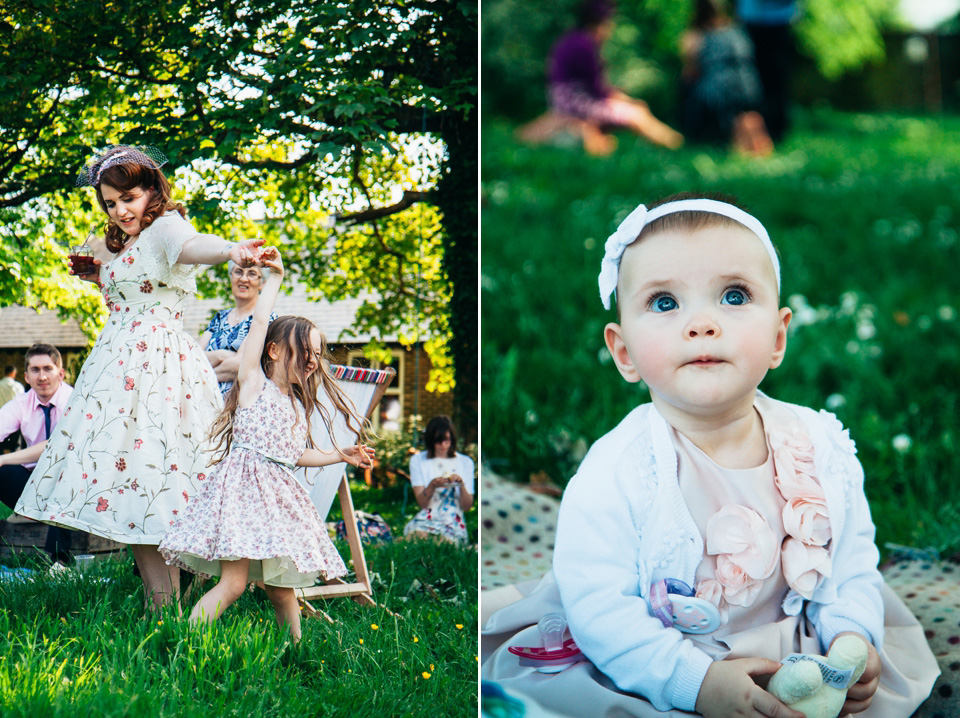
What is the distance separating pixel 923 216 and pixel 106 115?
5647 mm

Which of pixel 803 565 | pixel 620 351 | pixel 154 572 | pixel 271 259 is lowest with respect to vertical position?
pixel 154 572

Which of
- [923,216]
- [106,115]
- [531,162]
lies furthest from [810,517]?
[531,162]

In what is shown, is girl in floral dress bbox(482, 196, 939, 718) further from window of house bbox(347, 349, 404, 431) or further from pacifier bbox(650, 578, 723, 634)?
window of house bbox(347, 349, 404, 431)

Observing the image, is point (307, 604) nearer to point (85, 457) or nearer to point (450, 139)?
point (85, 457)

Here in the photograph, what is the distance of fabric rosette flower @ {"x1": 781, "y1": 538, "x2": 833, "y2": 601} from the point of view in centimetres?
182

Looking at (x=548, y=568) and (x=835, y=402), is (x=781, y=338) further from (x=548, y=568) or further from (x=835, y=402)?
(x=835, y=402)

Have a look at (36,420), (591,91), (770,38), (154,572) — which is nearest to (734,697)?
(154,572)

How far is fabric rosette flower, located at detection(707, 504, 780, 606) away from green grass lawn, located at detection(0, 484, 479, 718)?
28.5 inches

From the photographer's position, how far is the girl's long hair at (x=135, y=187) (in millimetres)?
2287

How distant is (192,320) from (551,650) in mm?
1212

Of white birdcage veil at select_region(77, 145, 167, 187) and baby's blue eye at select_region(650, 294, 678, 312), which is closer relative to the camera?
baby's blue eye at select_region(650, 294, 678, 312)

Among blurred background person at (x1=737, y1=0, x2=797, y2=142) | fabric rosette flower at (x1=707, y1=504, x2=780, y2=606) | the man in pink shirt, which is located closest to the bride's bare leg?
the man in pink shirt

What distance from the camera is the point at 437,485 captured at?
266 centimetres

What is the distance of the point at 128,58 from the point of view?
248 centimetres
